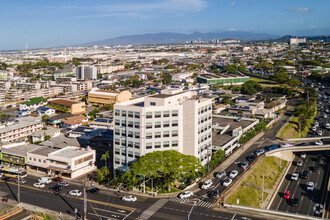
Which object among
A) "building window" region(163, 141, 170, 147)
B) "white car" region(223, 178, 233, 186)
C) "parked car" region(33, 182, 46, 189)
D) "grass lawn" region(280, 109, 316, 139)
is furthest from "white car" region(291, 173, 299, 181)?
"parked car" region(33, 182, 46, 189)

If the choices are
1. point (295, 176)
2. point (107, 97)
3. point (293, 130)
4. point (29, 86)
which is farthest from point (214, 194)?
point (29, 86)

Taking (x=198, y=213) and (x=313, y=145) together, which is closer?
(x=198, y=213)

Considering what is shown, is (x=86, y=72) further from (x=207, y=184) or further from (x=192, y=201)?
(x=192, y=201)

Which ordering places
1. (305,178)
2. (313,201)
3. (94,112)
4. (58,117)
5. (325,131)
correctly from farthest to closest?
(94,112) → (58,117) → (325,131) → (305,178) → (313,201)

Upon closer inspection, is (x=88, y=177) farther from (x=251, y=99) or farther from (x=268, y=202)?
(x=251, y=99)

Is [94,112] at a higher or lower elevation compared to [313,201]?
higher

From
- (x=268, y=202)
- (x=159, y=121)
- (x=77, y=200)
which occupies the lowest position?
(x=268, y=202)

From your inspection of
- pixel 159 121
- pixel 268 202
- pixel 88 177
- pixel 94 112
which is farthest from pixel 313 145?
pixel 94 112

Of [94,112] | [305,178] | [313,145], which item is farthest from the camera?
[94,112]
